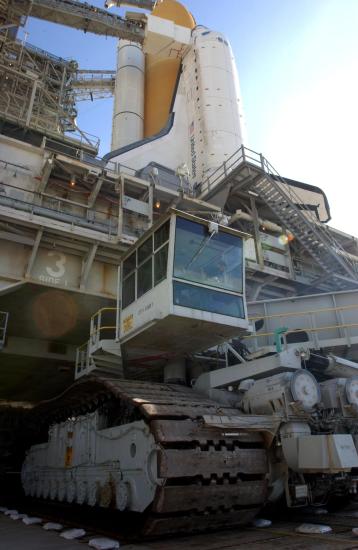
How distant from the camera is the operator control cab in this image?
26.5ft

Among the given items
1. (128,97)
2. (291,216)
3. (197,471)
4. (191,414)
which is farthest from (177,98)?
(197,471)

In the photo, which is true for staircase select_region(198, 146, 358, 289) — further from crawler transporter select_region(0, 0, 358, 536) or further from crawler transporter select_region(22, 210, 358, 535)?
crawler transporter select_region(22, 210, 358, 535)

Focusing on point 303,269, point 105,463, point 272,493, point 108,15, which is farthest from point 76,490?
point 108,15

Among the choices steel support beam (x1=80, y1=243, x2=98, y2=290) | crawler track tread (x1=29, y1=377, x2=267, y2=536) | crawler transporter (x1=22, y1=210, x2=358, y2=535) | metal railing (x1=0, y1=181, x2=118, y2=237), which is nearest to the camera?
crawler track tread (x1=29, y1=377, x2=267, y2=536)

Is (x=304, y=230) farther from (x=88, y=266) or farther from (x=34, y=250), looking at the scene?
(x=34, y=250)

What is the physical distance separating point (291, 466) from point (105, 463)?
2814mm

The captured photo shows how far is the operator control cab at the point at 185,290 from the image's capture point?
807cm

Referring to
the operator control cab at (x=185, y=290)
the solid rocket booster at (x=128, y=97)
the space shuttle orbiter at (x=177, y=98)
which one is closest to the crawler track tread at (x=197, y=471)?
the operator control cab at (x=185, y=290)

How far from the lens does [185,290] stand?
8117 millimetres

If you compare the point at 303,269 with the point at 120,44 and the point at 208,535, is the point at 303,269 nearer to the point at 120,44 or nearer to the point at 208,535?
the point at 208,535

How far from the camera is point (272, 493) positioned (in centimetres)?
601

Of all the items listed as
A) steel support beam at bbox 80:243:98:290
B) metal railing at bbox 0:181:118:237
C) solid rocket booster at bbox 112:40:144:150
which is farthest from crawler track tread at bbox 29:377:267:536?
solid rocket booster at bbox 112:40:144:150

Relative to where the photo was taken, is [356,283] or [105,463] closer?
[105,463]

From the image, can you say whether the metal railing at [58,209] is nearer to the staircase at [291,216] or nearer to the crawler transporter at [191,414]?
the crawler transporter at [191,414]
